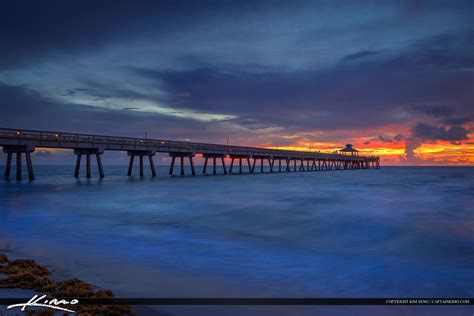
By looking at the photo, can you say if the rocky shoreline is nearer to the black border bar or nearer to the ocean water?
the black border bar

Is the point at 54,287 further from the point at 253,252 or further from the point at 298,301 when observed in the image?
the point at 253,252

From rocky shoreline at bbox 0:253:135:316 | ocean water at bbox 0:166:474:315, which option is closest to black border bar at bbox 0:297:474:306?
ocean water at bbox 0:166:474:315

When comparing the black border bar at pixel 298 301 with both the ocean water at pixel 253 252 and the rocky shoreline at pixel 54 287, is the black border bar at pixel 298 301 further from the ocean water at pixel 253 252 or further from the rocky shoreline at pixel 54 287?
the rocky shoreline at pixel 54 287

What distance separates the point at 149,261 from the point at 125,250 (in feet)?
4.89

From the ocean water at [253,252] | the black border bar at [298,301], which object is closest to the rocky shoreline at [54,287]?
the black border bar at [298,301]

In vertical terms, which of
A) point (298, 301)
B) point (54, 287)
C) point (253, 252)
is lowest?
point (253, 252)

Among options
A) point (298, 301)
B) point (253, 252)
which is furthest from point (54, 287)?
point (253, 252)

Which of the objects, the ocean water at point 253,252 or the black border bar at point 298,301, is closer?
the black border bar at point 298,301

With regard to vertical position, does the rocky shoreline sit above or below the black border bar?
above

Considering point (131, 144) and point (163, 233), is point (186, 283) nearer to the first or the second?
point (163, 233)

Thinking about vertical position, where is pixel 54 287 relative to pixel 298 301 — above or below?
above

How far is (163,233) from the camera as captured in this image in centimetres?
1228

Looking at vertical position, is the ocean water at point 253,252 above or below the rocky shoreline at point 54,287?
below

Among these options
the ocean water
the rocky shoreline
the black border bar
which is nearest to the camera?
the rocky shoreline
